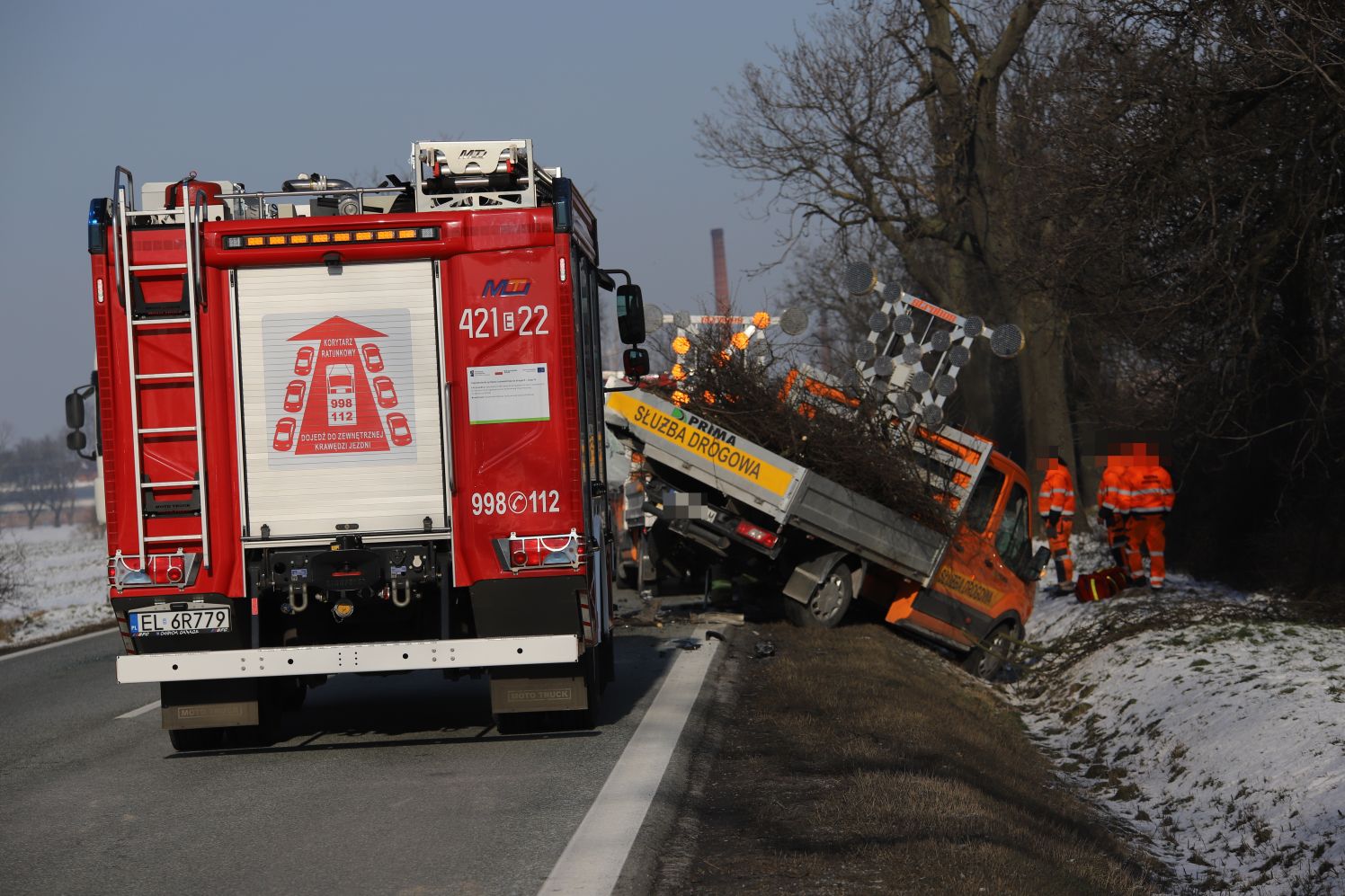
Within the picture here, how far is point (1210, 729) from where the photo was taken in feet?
32.6

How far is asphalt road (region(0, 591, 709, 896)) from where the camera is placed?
6070mm

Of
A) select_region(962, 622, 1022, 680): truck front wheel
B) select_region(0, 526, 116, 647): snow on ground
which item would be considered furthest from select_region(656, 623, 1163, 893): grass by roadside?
select_region(0, 526, 116, 647): snow on ground

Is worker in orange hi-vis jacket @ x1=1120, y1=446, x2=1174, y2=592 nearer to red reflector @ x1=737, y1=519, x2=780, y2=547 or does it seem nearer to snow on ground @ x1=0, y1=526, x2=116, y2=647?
red reflector @ x1=737, y1=519, x2=780, y2=547

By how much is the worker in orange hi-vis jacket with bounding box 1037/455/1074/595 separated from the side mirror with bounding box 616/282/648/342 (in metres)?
9.59

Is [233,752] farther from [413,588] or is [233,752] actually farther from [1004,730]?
[1004,730]

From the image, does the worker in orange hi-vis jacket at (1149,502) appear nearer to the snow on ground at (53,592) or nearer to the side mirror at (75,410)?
the side mirror at (75,410)

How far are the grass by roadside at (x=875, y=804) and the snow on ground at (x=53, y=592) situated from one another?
41.9 feet

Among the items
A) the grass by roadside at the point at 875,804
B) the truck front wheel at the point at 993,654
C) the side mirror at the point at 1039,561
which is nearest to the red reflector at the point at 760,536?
the grass by roadside at the point at 875,804

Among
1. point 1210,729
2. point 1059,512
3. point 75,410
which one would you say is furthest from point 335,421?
point 1059,512

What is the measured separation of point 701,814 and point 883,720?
2722 millimetres

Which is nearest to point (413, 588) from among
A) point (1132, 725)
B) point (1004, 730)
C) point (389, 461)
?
point (389, 461)

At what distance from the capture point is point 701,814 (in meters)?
6.86

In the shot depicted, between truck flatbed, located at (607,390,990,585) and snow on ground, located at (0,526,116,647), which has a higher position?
truck flatbed, located at (607,390,990,585)

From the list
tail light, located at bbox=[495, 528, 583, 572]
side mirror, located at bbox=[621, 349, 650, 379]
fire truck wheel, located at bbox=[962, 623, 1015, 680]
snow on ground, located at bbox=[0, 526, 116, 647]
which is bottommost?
snow on ground, located at bbox=[0, 526, 116, 647]
